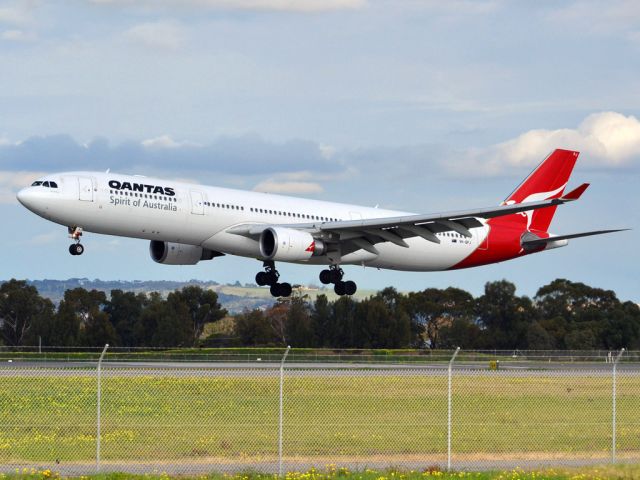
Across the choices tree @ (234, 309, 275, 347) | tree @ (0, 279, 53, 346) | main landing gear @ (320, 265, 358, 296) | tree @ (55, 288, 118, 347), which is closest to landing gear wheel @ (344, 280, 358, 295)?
main landing gear @ (320, 265, 358, 296)

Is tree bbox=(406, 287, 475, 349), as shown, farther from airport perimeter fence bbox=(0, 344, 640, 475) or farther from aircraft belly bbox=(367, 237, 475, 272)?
airport perimeter fence bbox=(0, 344, 640, 475)

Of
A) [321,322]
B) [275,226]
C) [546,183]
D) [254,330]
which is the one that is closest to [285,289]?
[275,226]

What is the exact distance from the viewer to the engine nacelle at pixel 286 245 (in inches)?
1896

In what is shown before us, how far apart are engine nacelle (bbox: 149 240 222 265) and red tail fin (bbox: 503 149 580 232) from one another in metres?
16.9

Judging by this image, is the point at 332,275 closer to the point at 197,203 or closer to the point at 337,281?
the point at 337,281

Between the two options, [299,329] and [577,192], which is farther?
[299,329]

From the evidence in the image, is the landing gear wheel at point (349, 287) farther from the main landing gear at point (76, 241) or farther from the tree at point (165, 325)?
the tree at point (165, 325)

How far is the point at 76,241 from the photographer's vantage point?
46.9 metres

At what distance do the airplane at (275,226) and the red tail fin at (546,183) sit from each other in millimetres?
1398

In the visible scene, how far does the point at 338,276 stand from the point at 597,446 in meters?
26.7

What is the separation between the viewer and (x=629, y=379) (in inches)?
1870

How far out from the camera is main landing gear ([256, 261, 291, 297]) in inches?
2138

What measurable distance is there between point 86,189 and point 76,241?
2.61m

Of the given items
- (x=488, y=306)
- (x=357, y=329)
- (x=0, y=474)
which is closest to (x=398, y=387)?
(x=0, y=474)
